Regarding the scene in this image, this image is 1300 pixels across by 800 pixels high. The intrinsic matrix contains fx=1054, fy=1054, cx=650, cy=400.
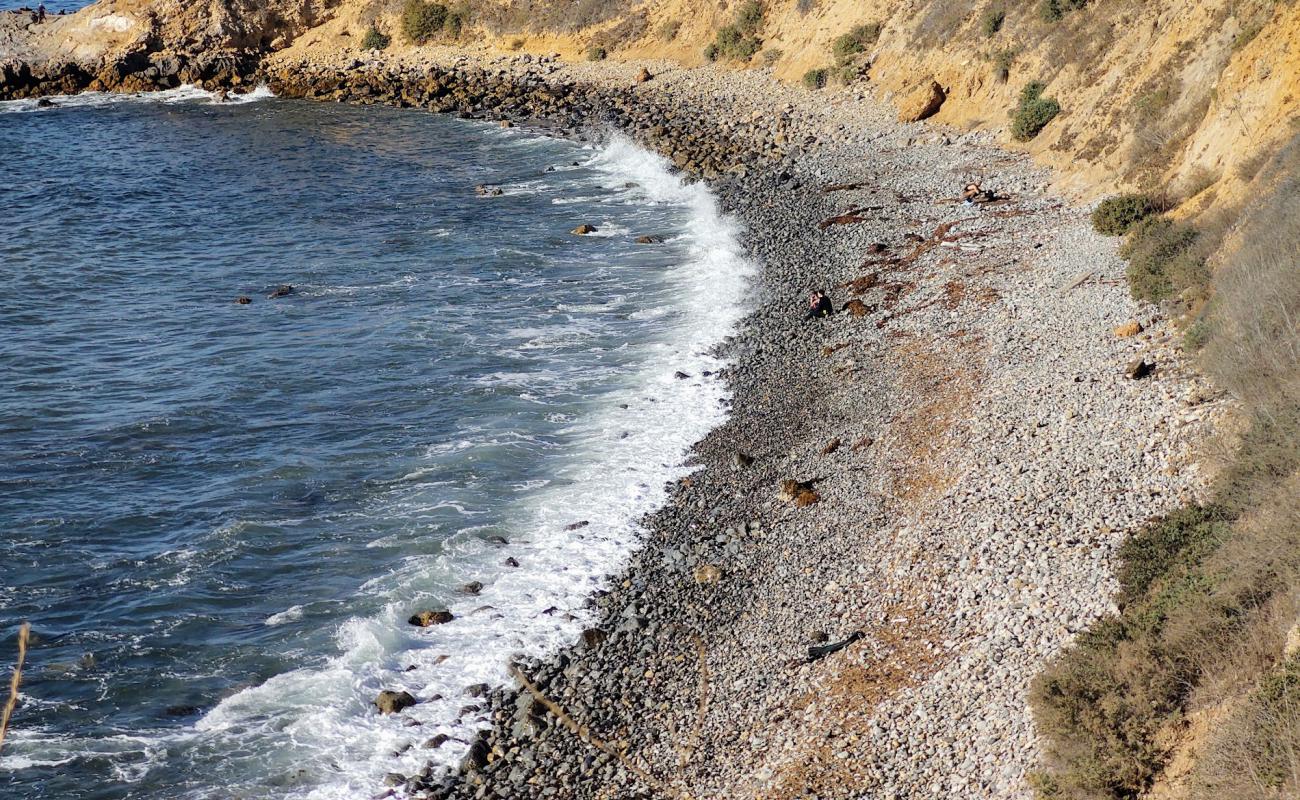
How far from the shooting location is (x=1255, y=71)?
72.2 ft

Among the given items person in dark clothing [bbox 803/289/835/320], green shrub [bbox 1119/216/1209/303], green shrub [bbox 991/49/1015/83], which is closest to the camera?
green shrub [bbox 1119/216/1209/303]

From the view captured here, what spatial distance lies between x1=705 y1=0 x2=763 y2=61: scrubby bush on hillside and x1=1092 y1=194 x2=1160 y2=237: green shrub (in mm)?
25713

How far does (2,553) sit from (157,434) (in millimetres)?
4450

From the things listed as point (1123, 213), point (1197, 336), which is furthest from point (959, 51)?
point (1197, 336)

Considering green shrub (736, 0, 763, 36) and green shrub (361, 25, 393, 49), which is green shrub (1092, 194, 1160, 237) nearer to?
green shrub (736, 0, 763, 36)

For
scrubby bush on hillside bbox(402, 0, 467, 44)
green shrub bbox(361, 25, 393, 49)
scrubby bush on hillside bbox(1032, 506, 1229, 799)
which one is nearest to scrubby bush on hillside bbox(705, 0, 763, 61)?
scrubby bush on hillside bbox(402, 0, 467, 44)

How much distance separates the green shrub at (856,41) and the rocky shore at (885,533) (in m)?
15.3

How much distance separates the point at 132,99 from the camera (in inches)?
2210

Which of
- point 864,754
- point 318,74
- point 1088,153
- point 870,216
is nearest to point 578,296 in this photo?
point 870,216

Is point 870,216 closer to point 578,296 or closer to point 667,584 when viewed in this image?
point 578,296

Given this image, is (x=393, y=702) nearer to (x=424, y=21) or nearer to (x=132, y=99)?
(x=424, y=21)

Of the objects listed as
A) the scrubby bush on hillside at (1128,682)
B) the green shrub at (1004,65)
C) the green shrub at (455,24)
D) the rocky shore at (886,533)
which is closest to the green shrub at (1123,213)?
the rocky shore at (886,533)

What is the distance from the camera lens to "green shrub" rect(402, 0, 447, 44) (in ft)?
190

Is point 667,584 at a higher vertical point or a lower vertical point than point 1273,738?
lower
